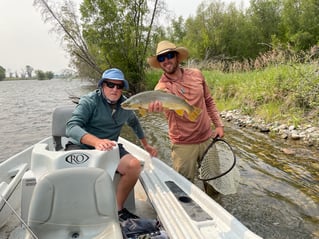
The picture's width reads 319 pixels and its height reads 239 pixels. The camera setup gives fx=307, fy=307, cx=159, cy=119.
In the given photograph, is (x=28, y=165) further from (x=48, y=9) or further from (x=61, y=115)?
(x=48, y=9)

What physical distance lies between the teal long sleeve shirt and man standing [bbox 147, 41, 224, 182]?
58 centimetres

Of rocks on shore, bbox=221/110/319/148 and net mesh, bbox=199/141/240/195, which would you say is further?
rocks on shore, bbox=221/110/319/148

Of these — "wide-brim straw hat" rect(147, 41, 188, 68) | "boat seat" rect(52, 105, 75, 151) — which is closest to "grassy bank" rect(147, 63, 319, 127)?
"wide-brim straw hat" rect(147, 41, 188, 68)

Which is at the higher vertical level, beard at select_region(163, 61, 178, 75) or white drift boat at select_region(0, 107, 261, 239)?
beard at select_region(163, 61, 178, 75)

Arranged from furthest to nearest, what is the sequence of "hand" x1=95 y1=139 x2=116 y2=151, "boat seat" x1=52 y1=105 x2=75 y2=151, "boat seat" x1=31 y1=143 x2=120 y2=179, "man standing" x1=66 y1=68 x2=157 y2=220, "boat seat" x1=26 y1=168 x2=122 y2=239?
1. "boat seat" x1=52 y1=105 x2=75 y2=151
2. "man standing" x1=66 y1=68 x2=157 y2=220
3. "hand" x1=95 y1=139 x2=116 y2=151
4. "boat seat" x1=31 y1=143 x2=120 y2=179
5. "boat seat" x1=26 y1=168 x2=122 y2=239

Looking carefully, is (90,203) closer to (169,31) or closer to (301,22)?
(301,22)

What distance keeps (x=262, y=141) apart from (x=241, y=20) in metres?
29.6

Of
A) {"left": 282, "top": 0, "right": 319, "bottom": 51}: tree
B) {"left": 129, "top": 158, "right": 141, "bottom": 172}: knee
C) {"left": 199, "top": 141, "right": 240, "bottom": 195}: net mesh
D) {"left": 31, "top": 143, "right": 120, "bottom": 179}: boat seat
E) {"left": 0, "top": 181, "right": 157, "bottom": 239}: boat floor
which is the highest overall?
{"left": 282, "top": 0, "right": 319, "bottom": 51}: tree

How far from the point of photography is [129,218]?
318cm

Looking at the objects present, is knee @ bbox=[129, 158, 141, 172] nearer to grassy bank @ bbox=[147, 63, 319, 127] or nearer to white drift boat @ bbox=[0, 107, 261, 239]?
white drift boat @ bbox=[0, 107, 261, 239]

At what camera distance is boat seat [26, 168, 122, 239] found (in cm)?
222

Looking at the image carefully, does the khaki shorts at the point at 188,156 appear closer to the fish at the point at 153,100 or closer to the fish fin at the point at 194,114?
the fish fin at the point at 194,114

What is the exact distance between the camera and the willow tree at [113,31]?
20250 millimetres

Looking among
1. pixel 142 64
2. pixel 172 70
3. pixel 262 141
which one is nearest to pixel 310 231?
pixel 172 70
